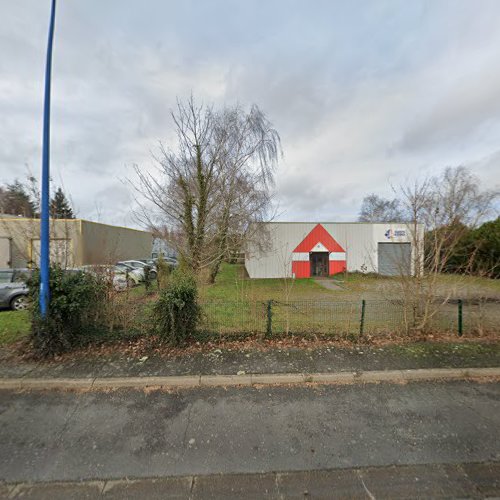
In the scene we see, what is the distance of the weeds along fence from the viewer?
5.40 metres

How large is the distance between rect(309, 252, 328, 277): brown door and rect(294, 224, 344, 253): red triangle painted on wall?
2.22 ft

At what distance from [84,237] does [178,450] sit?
71.5 feet

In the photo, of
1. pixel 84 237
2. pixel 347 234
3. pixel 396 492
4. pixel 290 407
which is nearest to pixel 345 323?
pixel 290 407

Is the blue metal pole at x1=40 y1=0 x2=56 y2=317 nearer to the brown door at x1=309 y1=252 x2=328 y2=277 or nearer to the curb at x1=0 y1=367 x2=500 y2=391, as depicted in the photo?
the curb at x1=0 y1=367 x2=500 y2=391

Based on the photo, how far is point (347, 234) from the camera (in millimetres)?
20562

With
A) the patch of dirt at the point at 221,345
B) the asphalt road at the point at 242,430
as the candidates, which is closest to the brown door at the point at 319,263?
the patch of dirt at the point at 221,345

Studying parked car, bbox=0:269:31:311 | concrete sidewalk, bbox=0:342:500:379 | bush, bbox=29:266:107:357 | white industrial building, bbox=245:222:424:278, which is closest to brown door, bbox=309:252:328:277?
white industrial building, bbox=245:222:424:278

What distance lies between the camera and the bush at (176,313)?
4875mm

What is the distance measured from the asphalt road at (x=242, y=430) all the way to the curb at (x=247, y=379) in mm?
146

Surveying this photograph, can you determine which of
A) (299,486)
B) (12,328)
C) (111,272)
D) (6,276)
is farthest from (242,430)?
(6,276)

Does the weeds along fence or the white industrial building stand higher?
the white industrial building

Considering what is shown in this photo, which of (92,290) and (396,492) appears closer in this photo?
(396,492)

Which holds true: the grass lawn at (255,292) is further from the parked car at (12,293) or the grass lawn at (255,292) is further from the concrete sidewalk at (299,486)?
the parked car at (12,293)

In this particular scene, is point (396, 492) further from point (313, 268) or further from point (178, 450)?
point (313, 268)
